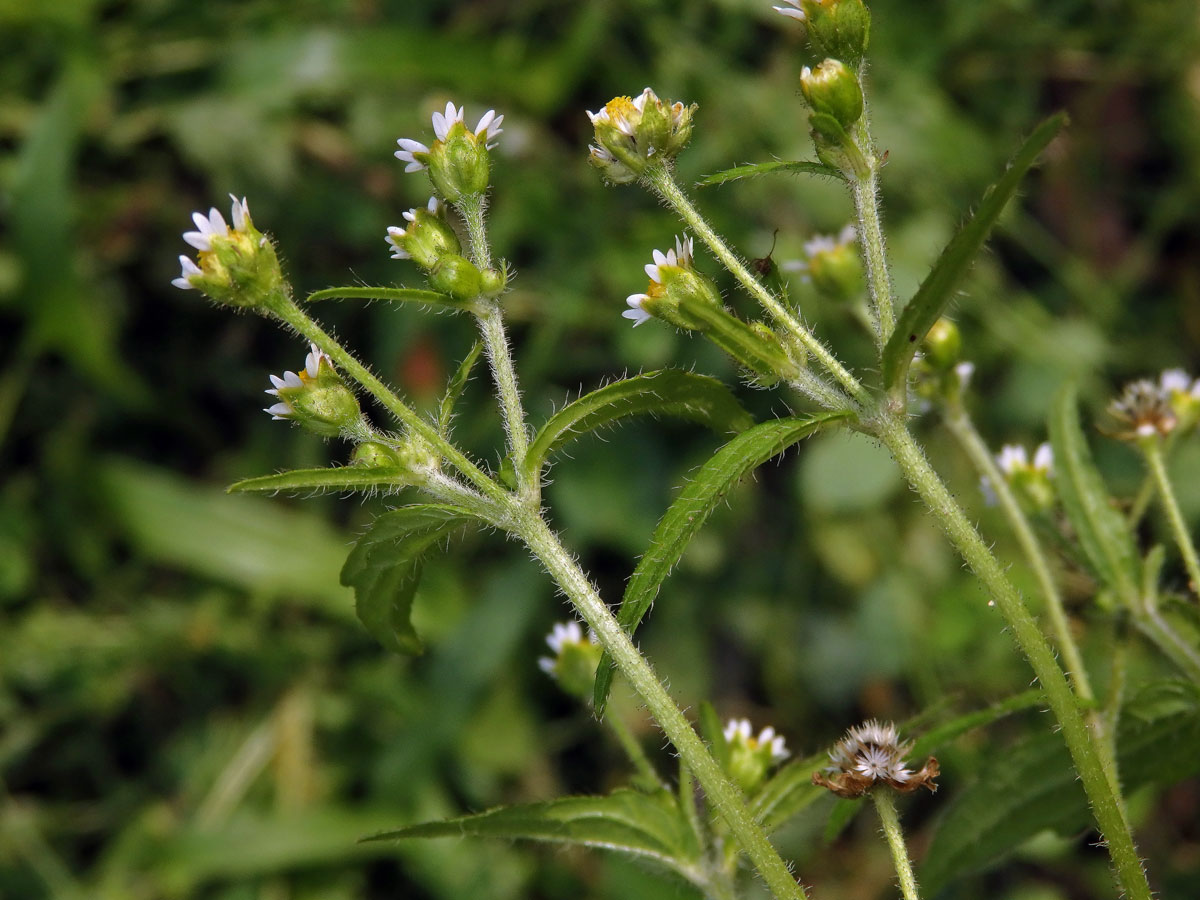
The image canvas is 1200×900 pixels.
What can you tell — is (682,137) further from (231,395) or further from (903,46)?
(231,395)

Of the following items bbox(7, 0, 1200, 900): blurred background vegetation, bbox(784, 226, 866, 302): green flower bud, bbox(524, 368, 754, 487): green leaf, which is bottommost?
bbox(524, 368, 754, 487): green leaf

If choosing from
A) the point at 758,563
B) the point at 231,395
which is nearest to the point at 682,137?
the point at 758,563

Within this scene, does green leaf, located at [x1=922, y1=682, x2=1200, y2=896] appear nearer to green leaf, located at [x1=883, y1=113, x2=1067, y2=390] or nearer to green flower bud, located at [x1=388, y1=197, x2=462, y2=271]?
green leaf, located at [x1=883, y1=113, x2=1067, y2=390]

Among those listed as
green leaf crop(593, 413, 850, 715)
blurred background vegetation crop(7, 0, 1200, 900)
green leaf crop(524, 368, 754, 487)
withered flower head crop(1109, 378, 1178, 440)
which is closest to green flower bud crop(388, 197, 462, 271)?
green leaf crop(524, 368, 754, 487)

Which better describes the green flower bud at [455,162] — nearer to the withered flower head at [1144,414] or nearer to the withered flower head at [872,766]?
the withered flower head at [872,766]

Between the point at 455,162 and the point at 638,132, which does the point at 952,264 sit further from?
the point at 455,162

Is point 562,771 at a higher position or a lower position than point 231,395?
lower

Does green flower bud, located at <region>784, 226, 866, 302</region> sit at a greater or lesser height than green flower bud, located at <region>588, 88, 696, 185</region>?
greater

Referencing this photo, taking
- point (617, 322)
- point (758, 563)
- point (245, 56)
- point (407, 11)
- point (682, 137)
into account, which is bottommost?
point (682, 137)
